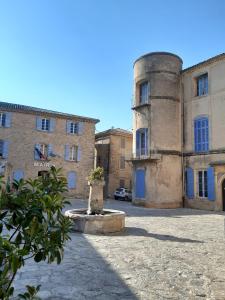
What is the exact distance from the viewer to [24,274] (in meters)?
5.18

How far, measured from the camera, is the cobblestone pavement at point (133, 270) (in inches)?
176

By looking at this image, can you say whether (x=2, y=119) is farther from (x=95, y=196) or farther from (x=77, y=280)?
(x=77, y=280)

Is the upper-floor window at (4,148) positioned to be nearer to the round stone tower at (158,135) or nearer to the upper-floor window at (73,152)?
the upper-floor window at (73,152)

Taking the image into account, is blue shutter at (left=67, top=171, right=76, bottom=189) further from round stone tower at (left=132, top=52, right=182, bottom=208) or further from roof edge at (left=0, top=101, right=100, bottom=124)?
round stone tower at (left=132, top=52, right=182, bottom=208)

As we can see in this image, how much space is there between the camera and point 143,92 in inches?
911

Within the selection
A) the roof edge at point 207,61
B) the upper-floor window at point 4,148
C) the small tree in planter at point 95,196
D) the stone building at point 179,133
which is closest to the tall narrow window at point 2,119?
the upper-floor window at point 4,148

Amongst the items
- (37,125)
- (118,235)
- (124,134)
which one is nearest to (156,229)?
(118,235)

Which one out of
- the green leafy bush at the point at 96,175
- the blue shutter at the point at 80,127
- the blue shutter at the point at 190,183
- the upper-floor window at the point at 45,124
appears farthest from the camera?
the blue shutter at the point at 80,127

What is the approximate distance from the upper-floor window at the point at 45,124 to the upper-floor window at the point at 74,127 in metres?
1.54

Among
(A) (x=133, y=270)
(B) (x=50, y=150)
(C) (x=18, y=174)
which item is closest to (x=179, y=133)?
(B) (x=50, y=150)

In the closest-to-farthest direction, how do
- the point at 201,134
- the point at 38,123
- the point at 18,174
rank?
1. the point at 201,134
2. the point at 18,174
3. the point at 38,123

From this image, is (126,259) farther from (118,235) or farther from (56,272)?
(118,235)

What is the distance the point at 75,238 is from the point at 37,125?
20719 millimetres

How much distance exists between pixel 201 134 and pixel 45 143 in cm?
1474
